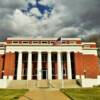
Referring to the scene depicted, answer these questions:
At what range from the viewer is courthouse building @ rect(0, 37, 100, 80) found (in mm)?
70438

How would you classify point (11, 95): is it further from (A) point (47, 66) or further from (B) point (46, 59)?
(B) point (46, 59)

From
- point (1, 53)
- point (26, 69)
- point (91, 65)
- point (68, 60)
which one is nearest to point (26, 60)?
point (26, 69)

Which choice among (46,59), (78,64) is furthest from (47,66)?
(78,64)

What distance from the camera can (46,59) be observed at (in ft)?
244

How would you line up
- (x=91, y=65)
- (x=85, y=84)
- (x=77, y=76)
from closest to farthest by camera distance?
(x=85, y=84) < (x=77, y=76) < (x=91, y=65)

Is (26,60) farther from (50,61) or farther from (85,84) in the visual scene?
(85,84)

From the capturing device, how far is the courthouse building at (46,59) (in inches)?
2773

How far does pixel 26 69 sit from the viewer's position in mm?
73625

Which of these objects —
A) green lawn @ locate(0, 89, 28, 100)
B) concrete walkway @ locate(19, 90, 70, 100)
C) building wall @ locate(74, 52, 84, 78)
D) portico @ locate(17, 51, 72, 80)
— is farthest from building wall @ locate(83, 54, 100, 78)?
concrete walkway @ locate(19, 90, 70, 100)

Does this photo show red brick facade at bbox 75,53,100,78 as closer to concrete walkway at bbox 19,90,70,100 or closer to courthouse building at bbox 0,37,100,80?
courthouse building at bbox 0,37,100,80

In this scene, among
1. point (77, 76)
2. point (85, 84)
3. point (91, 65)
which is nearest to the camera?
point (85, 84)

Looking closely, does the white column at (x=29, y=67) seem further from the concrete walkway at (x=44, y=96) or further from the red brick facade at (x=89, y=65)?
the concrete walkway at (x=44, y=96)

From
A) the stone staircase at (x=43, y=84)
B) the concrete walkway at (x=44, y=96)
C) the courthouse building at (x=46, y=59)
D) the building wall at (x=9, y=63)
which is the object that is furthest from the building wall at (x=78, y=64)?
the concrete walkway at (x=44, y=96)

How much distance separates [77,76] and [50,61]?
8693mm
